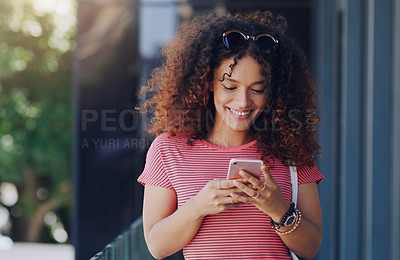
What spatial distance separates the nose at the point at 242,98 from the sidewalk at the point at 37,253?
5.85 m

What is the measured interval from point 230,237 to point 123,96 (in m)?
4.18

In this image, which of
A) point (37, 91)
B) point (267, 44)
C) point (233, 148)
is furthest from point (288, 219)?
point (37, 91)

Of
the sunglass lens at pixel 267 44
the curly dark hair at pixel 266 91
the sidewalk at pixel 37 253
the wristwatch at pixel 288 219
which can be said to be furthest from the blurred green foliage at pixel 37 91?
the wristwatch at pixel 288 219

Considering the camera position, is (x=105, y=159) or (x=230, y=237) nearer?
(x=230, y=237)

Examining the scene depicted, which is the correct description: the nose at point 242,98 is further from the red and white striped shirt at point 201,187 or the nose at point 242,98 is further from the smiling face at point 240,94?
the red and white striped shirt at point 201,187

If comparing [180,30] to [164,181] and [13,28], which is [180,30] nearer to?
[164,181]

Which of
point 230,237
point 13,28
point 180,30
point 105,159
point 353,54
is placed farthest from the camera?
point 13,28

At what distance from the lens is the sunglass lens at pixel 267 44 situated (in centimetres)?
168

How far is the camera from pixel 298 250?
5.40 ft

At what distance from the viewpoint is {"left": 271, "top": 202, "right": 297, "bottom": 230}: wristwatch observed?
154 cm

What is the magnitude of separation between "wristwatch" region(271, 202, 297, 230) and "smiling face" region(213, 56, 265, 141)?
13.6 inches

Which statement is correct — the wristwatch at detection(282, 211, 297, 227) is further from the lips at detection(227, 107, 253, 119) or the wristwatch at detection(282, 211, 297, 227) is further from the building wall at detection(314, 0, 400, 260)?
the building wall at detection(314, 0, 400, 260)

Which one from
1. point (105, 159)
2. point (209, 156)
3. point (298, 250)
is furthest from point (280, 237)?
point (105, 159)

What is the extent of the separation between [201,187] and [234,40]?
21.6 inches
